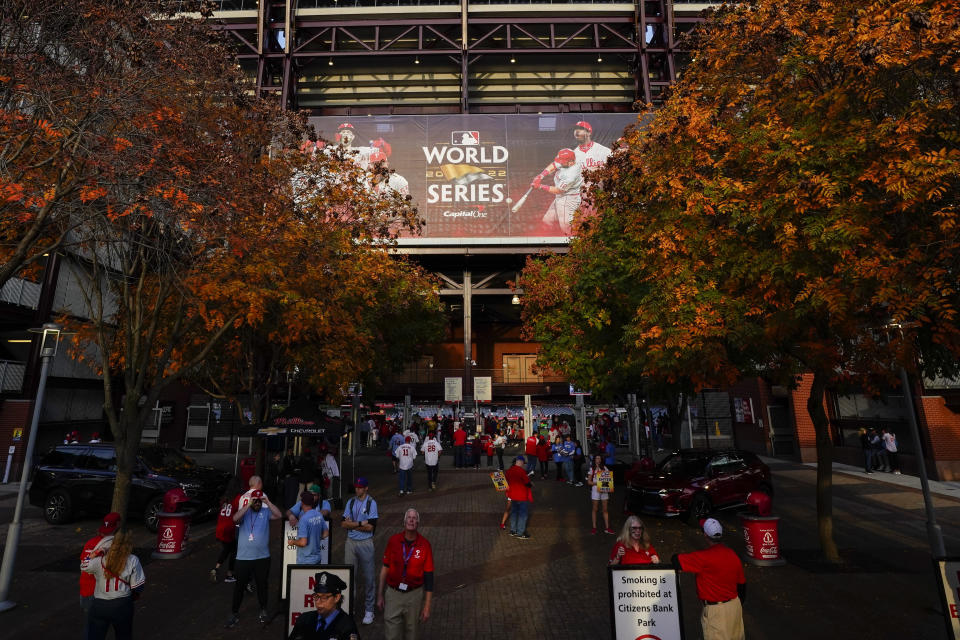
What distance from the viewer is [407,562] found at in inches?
198

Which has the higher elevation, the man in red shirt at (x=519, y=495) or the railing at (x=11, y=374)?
the railing at (x=11, y=374)

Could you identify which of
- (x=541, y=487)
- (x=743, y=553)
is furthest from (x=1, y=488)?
(x=743, y=553)

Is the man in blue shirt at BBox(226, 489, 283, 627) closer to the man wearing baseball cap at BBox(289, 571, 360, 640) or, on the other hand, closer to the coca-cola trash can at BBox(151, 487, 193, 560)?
the man wearing baseball cap at BBox(289, 571, 360, 640)

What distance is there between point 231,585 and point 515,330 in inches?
1512

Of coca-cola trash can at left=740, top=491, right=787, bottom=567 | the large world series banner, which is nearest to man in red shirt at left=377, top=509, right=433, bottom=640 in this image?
coca-cola trash can at left=740, top=491, right=787, bottom=567

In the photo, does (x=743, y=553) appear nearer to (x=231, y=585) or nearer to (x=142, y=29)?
(x=231, y=585)

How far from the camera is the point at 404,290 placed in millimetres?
20500

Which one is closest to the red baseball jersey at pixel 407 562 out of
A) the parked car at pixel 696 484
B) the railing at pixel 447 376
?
the parked car at pixel 696 484

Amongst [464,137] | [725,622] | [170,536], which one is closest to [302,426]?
[170,536]

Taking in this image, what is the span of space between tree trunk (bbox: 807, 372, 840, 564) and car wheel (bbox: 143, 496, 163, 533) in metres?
13.7

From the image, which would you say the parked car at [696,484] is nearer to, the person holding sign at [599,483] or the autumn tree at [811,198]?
the person holding sign at [599,483]

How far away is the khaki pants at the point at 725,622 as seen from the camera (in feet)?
15.2

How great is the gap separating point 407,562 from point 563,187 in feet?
106

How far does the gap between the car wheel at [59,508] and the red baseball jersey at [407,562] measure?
11646 mm
